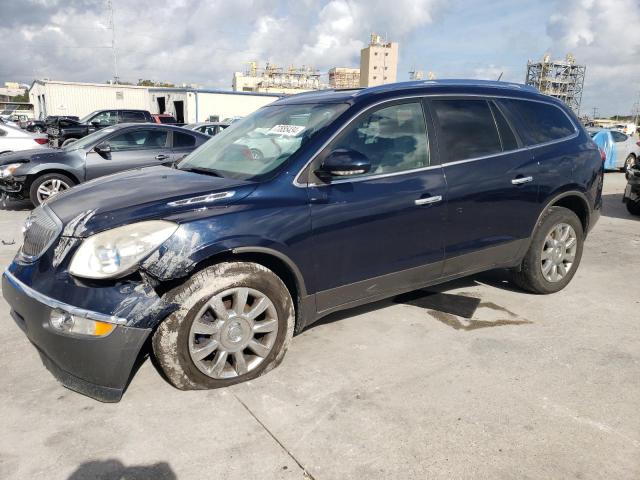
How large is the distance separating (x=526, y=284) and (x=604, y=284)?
1083 mm

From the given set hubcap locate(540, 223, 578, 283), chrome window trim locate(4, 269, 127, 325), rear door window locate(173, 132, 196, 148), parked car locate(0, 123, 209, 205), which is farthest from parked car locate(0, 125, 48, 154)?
hubcap locate(540, 223, 578, 283)

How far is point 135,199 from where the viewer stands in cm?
283

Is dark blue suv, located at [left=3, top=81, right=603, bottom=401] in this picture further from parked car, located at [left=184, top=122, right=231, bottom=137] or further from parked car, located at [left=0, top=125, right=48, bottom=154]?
parked car, located at [left=184, top=122, right=231, bottom=137]

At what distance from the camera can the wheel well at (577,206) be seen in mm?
4539

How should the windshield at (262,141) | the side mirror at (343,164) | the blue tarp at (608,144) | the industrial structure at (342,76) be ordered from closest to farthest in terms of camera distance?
the side mirror at (343,164) < the windshield at (262,141) < the blue tarp at (608,144) < the industrial structure at (342,76)

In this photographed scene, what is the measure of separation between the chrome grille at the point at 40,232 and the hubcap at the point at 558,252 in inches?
152

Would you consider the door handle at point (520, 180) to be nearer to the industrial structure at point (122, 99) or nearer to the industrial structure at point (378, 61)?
the industrial structure at point (122, 99)

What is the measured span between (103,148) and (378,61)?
9831cm

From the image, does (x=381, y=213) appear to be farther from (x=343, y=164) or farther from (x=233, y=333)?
(x=233, y=333)

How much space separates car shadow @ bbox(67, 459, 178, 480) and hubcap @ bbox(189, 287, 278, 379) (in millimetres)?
612

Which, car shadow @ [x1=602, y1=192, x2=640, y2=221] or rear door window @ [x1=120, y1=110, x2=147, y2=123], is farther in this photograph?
rear door window @ [x1=120, y1=110, x2=147, y2=123]

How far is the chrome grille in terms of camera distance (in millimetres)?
2795

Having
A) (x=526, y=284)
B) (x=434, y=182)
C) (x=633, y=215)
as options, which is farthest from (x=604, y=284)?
(x=633, y=215)

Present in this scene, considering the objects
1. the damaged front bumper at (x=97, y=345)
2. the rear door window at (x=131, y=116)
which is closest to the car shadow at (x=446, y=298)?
the damaged front bumper at (x=97, y=345)
